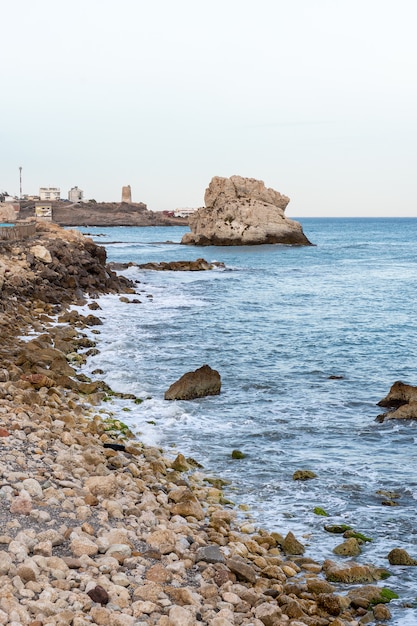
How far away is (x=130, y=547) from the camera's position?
6.96m

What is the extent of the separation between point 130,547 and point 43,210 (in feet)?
594

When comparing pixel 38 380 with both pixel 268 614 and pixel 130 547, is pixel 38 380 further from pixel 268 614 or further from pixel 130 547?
pixel 268 614

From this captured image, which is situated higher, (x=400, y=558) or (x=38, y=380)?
(x=38, y=380)

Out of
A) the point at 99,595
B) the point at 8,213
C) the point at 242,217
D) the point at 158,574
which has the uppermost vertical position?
the point at 8,213

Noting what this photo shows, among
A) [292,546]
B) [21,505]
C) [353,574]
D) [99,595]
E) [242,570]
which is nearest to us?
[99,595]

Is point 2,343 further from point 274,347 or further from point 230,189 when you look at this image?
point 230,189

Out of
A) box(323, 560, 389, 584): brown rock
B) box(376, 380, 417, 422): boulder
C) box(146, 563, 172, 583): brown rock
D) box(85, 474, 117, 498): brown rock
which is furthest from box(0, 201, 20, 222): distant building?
box(146, 563, 172, 583): brown rock

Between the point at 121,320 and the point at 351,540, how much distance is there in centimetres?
1906

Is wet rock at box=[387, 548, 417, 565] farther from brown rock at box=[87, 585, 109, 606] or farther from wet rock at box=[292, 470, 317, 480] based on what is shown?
brown rock at box=[87, 585, 109, 606]

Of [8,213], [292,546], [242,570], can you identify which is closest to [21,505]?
[242,570]

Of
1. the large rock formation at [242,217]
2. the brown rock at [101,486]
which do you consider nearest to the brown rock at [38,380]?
the brown rock at [101,486]

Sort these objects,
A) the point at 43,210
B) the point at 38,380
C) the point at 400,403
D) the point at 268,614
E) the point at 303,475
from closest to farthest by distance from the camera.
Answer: the point at 268,614 → the point at 303,475 → the point at 38,380 → the point at 400,403 → the point at 43,210

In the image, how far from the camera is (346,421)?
1397cm

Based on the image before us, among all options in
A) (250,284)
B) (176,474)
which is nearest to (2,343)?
→ (176,474)
